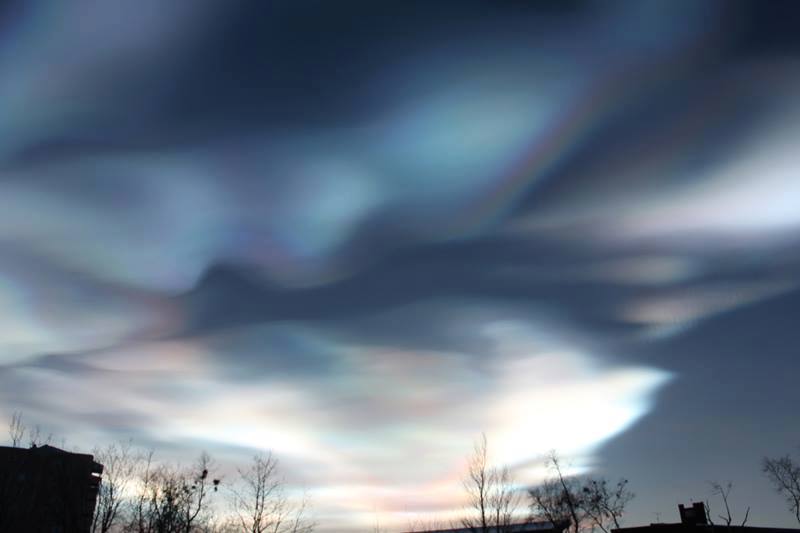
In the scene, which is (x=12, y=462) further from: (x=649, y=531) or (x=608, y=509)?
(x=608, y=509)

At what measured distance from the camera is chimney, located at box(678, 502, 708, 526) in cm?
6664

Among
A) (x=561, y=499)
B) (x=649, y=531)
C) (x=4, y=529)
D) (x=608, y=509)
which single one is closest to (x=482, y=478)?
(x=649, y=531)

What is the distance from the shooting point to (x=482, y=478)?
62.2 metres

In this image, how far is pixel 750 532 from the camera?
220 ft

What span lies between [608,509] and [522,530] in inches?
555

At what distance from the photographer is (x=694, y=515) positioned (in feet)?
Answer: 223

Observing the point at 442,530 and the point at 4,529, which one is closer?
the point at 4,529

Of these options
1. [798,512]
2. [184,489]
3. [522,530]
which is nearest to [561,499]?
[522,530]

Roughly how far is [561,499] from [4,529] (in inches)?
2554

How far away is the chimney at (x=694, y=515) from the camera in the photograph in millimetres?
66637

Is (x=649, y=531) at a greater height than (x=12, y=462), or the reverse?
(x=12, y=462)

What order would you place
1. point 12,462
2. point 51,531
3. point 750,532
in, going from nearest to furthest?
1. point 12,462
2. point 750,532
3. point 51,531

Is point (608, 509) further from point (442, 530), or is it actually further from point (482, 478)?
point (482, 478)

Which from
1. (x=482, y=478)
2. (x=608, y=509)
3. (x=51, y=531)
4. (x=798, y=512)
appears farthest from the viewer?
(x=51, y=531)
